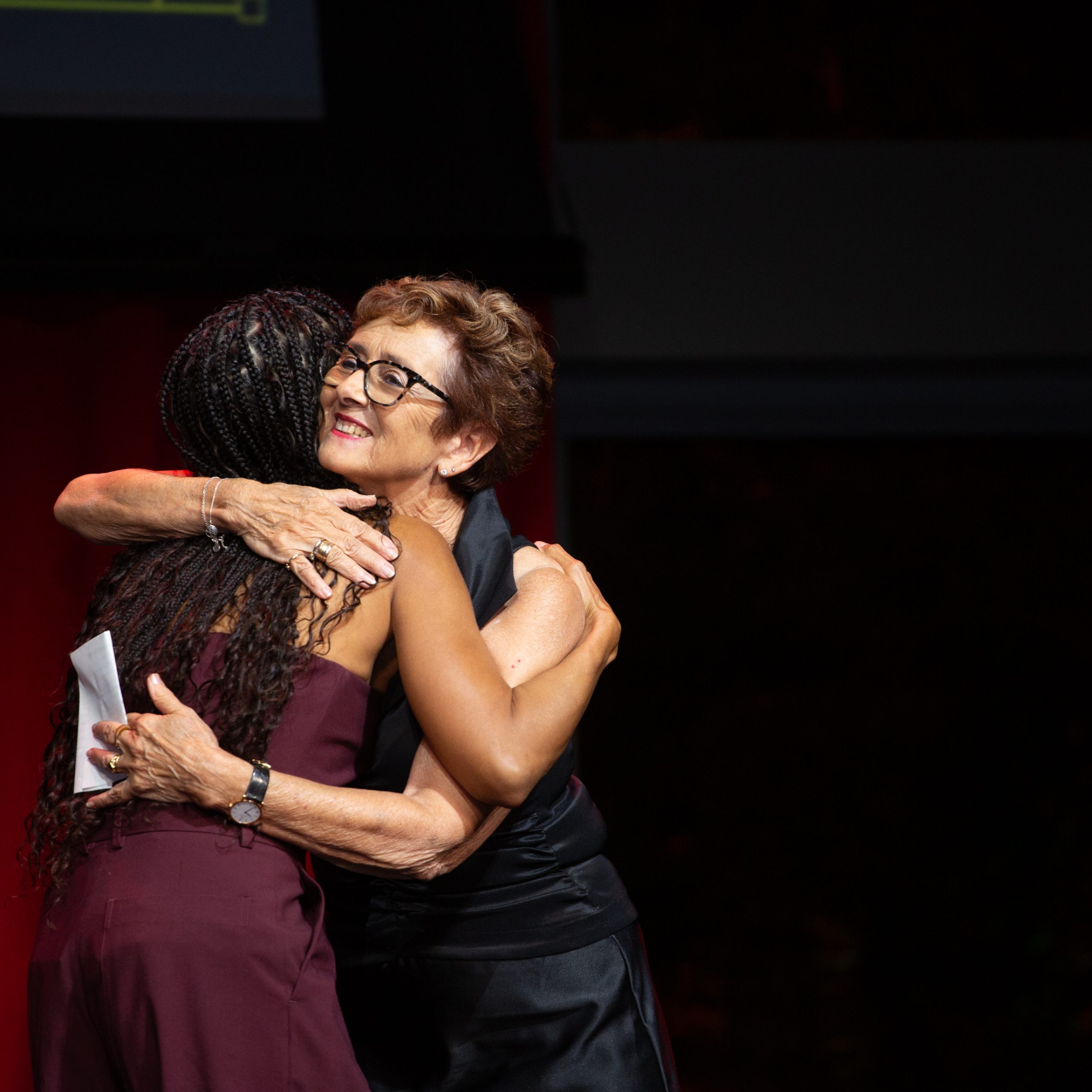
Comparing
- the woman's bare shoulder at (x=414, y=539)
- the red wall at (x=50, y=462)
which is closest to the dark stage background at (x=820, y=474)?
the red wall at (x=50, y=462)

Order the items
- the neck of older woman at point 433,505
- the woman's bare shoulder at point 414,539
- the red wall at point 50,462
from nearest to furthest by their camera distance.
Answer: the woman's bare shoulder at point 414,539 → the neck of older woman at point 433,505 → the red wall at point 50,462

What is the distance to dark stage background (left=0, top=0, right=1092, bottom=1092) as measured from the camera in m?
3.29

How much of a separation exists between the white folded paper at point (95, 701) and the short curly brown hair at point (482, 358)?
1.72 ft

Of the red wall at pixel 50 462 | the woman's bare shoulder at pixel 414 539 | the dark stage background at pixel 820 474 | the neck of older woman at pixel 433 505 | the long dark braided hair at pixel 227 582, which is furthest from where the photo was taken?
the dark stage background at pixel 820 474

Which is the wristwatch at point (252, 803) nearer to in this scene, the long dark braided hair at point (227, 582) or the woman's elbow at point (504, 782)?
the long dark braided hair at point (227, 582)

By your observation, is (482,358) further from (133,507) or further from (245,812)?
(245,812)

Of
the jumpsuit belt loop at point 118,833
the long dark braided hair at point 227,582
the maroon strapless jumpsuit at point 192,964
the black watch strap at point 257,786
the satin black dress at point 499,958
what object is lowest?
the satin black dress at point 499,958

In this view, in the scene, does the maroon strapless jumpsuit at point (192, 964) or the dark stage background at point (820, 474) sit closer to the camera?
the maroon strapless jumpsuit at point (192, 964)

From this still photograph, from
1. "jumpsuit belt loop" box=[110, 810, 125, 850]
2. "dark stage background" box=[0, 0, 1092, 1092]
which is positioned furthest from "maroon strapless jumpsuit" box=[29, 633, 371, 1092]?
"dark stage background" box=[0, 0, 1092, 1092]

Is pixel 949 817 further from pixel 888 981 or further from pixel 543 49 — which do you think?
pixel 543 49

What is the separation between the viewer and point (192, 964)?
1.23 metres

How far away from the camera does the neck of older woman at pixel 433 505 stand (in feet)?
5.52

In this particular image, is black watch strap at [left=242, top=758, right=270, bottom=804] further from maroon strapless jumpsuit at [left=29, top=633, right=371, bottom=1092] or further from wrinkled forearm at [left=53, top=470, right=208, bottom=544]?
wrinkled forearm at [left=53, top=470, right=208, bottom=544]

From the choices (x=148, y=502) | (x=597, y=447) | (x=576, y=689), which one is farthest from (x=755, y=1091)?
(x=148, y=502)
